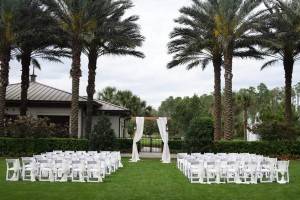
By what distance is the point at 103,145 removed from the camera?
33438 mm

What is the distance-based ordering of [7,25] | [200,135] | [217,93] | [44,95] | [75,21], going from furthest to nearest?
[44,95], [217,93], [75,21], [7,25], [200,135]

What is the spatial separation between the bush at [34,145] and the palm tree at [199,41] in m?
10.3

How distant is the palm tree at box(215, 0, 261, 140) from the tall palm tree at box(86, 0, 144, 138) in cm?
592

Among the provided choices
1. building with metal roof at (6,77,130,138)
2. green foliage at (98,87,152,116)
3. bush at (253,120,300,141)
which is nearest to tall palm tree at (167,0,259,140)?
bush at (253,120,300,141)

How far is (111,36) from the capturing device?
35.7m

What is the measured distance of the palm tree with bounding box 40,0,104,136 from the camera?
34.1 metres

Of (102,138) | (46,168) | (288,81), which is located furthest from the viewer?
(288,81)

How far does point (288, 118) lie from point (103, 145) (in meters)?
13.5

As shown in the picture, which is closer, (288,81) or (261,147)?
(261,147)

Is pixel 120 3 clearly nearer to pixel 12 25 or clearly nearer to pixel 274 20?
pixel 12 25

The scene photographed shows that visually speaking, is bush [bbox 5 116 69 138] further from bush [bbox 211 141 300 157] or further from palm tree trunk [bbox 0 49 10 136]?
bush [bbox 211 141 300 157]

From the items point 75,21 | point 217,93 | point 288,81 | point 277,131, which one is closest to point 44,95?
point 75,21

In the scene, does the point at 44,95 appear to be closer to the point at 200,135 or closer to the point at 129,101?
the point at 200,135

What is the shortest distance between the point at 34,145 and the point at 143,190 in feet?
61.0
